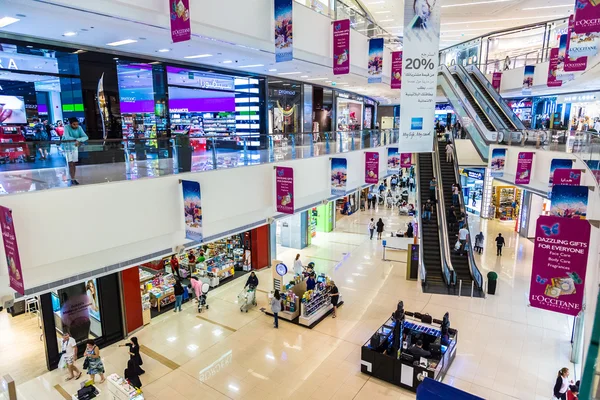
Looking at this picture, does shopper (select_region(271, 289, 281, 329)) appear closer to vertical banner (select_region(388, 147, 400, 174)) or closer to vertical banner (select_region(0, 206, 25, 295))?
vertical banner (select_region(0, 206, 25, 295))

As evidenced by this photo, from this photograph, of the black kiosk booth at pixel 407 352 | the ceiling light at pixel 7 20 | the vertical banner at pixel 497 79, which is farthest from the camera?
the vertical banner at pixel 497 79

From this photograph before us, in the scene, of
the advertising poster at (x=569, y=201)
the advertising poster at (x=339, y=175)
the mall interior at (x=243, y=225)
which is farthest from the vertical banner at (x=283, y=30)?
the advertising poster at (x=569, y=201)

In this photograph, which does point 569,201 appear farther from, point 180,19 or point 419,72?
point 180,19

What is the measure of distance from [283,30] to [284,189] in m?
4.13

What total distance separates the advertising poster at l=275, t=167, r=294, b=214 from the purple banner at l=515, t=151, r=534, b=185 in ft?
30.7

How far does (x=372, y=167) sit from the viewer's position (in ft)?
47.4

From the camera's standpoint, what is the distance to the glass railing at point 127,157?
582 cm

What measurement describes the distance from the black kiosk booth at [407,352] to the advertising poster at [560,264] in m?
3.45

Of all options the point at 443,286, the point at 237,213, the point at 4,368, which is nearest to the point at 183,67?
the point at 237,213

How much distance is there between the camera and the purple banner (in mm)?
13750

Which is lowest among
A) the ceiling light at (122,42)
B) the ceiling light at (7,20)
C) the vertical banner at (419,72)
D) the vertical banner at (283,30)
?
the vertical banner at (419,72)

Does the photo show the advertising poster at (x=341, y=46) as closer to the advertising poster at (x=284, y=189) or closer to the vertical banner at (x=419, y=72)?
the vertical banner at (x=419, y=72)

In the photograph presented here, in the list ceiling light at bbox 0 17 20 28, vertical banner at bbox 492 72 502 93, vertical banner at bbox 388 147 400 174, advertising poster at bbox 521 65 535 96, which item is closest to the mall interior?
ceiling light at bbox 0 17 20 28

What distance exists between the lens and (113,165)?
695cm
